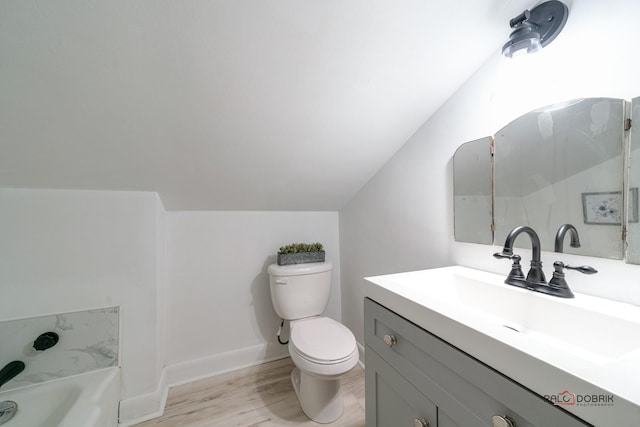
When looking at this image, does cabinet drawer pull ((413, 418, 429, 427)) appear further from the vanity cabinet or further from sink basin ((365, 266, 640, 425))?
sink basin ((365, 266, 640, 425))

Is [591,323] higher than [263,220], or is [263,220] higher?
[263,220]

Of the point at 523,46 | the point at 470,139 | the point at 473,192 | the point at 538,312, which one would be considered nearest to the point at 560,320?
the point at 538,312

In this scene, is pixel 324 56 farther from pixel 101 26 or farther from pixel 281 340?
pixel 281 340

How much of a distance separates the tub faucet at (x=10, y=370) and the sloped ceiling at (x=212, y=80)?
2.76ft

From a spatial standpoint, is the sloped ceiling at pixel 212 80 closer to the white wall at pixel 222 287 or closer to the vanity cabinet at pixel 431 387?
the white wall at pixel 222 287

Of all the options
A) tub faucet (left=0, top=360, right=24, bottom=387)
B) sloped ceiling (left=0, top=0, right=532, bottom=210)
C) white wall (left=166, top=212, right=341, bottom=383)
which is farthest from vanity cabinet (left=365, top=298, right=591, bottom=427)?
tub faucet (left=0, top=360, right=24, bottom=387)

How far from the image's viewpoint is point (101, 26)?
71 cm

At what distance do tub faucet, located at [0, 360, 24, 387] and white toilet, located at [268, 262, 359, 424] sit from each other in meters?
1.22

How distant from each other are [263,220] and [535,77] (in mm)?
1674

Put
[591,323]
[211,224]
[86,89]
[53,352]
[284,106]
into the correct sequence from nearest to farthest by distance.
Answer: [591,323]
[86,89]
[284,106]
[53,352]
[211,224]

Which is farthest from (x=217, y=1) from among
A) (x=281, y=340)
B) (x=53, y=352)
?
(x=281, y=340)

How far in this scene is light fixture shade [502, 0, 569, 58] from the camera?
2.54ft

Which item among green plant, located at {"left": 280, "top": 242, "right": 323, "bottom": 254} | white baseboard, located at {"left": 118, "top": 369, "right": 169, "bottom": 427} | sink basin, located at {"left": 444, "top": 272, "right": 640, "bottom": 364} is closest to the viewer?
sink basin, located at {"left": 444, "top": 272, "right": 640, "bottom": 364}

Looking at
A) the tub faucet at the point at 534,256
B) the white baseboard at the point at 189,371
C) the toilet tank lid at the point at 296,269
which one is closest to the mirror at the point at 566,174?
the tub faucet at the point at 534,256
